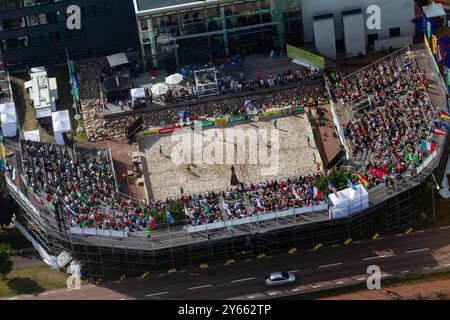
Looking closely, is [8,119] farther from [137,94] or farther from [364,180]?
[364,180]

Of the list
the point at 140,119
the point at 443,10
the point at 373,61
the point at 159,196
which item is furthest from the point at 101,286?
the point at 443,10

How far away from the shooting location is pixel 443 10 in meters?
176

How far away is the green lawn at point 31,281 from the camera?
145500 mm

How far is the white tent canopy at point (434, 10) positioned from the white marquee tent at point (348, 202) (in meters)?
41.3

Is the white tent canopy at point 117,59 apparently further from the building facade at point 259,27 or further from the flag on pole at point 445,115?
the flag on pole at point 445,115

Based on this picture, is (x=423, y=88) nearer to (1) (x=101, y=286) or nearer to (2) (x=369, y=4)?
(2) (x=369, y=4)

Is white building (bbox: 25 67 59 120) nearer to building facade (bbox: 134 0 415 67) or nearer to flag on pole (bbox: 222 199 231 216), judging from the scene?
building facade (bbox: 134 0 415 67)

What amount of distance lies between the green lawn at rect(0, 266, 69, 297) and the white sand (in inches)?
610

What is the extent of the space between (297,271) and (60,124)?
38854 millimetres

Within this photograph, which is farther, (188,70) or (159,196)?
(188,70)

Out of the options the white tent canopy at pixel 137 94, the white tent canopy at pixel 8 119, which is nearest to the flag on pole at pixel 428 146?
the white tent canopy at pixel 137 94

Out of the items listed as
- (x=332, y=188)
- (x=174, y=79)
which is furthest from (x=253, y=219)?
(x=174, y=79)

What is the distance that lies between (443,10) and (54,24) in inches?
2108

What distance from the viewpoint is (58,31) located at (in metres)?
175
